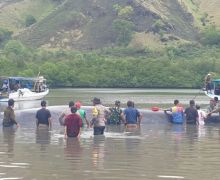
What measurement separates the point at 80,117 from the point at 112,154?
3489 mm

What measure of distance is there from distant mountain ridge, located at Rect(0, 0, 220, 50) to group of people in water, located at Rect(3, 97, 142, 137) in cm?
13603

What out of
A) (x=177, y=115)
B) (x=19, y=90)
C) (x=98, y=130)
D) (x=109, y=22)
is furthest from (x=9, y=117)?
(x=109, y=22)

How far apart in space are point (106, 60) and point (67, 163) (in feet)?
387

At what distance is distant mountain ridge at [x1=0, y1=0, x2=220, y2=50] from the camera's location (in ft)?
556

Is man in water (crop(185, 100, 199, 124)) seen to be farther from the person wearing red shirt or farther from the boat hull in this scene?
the boat hull

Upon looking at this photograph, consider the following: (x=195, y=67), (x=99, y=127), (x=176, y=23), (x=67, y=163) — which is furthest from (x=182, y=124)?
(x=176, y=23)

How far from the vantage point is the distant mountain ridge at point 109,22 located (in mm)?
169500

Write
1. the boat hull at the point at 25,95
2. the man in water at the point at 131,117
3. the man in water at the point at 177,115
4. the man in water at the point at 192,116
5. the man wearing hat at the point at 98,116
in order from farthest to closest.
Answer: the boat hull at the point at 25,95 < the man in water at the point at 177,115 < the man in water at the point at 192,116 < the man in water at the point at 131,117 < the man wearing hat at the point at 98,116

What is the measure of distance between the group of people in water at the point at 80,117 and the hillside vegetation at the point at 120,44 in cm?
9090

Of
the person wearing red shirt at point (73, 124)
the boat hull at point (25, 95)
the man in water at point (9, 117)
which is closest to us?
the person wearing red shirt at point (73, 124)

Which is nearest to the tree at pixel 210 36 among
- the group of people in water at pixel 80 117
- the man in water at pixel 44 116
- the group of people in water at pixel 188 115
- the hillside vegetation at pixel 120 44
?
the hillside vegetation at pixel 120 44

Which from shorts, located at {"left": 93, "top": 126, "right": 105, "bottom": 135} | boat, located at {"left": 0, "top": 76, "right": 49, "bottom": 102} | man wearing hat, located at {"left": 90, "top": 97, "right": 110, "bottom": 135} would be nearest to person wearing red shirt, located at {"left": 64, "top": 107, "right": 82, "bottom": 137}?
man wearing hat, located at {"left": 90, "top": 97, "right": 110, "bottom": 135}

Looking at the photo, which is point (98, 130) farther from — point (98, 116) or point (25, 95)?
point (25, 95)

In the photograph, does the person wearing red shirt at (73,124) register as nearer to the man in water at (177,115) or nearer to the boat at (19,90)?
the man in water at (177,115)
